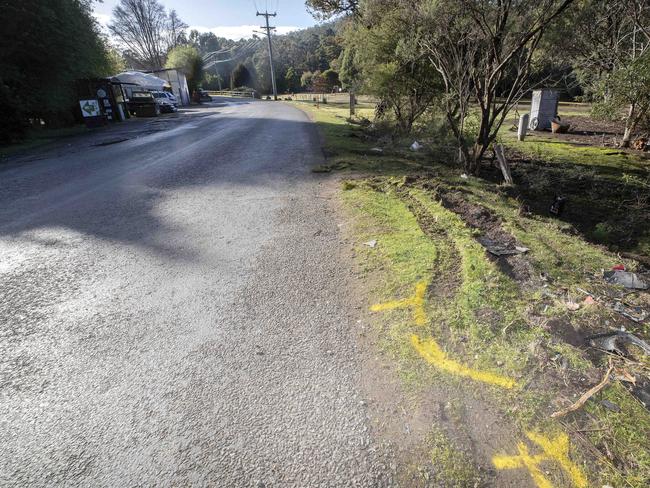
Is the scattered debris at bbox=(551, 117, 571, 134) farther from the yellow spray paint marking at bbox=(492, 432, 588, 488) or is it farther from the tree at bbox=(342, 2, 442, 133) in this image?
the yellow spray paint marking at bbox=(492, 432, 588, 488)

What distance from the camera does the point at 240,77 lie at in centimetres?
6825

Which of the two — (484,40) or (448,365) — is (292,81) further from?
(448,365)

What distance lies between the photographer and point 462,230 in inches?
157

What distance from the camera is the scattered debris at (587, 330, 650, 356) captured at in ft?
7.13

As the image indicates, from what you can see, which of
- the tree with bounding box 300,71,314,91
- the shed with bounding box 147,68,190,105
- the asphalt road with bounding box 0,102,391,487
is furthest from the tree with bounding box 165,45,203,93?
the asphalt road with bounding box 0,102,391,487

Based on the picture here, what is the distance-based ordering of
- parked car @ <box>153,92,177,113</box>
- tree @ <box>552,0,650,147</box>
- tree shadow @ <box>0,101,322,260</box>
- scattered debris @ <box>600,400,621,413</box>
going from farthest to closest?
1. parked car @ <box>153,92,177,113</box>
2. tree @ <box>552,0,650,147</box>
3. tree shadow @ <box>0,101,322,260</box>
4. scattered debris @ <box>600,400,621,413</box>

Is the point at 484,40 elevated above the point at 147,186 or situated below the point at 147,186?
above

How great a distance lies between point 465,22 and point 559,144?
26.1 feet

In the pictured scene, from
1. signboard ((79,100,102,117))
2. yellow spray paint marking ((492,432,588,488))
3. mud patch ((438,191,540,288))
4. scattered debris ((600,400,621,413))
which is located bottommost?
yellow spray paint marking ((492,432,588,488))

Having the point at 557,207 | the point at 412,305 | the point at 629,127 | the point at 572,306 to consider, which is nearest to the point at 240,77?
the point at 629,127

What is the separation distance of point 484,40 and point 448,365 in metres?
6.51

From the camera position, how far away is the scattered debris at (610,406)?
1806mm

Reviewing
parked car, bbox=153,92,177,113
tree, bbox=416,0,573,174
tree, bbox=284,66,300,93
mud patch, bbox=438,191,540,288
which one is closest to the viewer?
mud patch, bbox=438,191,540,288

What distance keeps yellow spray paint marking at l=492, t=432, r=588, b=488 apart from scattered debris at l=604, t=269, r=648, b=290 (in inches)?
76.0
